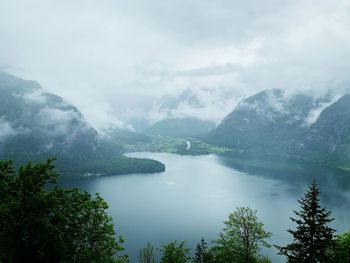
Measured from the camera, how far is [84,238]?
108 ft

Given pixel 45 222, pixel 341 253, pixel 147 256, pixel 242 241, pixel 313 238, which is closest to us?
pixel 45 222

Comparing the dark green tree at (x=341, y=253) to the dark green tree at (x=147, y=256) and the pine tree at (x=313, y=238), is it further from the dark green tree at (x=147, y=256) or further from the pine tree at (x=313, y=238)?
the dark green tree at (x=147, y=256)

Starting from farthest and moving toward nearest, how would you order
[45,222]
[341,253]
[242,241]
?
[242,241]
[341,253]
[45,222]

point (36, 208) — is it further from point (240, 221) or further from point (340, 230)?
point (340, 230)

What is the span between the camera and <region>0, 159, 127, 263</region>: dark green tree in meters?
27.1

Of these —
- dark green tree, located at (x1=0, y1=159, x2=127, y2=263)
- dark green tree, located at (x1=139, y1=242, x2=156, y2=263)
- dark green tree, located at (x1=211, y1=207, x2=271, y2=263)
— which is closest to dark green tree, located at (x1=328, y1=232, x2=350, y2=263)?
dark green tree, located at (x1=211, y1=207, x2=271, y2=263)

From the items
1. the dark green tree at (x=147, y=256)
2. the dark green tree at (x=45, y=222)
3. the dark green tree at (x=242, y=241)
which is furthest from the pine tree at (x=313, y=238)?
the dark green tree at (x=147, y=256)

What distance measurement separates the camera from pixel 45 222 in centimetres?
2759

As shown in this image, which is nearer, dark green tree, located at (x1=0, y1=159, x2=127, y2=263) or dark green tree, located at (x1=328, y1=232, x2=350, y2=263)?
dark green tree, located at (x1=0, y1=159, x2=127, y2=263)

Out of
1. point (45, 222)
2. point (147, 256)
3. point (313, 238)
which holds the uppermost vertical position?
point (45, 222)

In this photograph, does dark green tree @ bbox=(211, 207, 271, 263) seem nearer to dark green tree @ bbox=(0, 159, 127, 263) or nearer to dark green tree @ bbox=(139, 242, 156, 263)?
dark green tree @ bbox=(0, 159, 127, 263)

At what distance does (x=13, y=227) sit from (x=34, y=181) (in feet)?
14.1

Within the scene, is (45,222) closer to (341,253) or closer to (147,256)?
(341,253)

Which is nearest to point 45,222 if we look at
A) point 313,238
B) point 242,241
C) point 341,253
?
point 313,238
